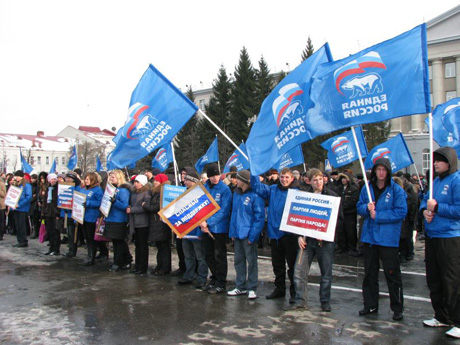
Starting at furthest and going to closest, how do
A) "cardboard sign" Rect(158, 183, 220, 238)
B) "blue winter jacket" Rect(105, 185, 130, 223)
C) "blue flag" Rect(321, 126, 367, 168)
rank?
1. "blue flag" Rect(321, 126, 367, 168)
2. "blue winter jacket" Rect(105, 185, 130, 223)
3. "cardboard sign" Rect(158, 183, 220, 238)

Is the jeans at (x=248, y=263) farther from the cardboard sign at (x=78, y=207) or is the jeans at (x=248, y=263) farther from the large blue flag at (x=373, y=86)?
the cardboard sign at (x=78, y=207)

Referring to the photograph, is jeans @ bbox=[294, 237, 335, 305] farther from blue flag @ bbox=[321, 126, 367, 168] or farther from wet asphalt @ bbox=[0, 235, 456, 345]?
blue flag @ bbox=[321, 126, 367, 168]

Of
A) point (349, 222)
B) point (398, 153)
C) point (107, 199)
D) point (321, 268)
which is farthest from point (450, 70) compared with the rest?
point (321, 268)

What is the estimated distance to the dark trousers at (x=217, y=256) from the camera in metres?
7.55

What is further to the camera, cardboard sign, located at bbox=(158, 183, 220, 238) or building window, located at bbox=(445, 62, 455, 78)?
building window, located at bbox=(445, 62, 455, 78)

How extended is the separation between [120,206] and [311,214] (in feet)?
14.3

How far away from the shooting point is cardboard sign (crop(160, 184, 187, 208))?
27.1ft

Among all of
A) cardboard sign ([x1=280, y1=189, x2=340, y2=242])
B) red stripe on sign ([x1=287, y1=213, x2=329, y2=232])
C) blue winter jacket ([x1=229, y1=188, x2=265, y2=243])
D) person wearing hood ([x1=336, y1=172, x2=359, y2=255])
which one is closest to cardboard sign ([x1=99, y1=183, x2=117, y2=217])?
blue winter jacket ([x1=229, y1=188, x2=265, y2=243])

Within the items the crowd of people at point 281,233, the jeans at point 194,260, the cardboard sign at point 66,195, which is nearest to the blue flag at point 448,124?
the crowd of people at point 281,233

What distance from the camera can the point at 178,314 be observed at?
245 inches

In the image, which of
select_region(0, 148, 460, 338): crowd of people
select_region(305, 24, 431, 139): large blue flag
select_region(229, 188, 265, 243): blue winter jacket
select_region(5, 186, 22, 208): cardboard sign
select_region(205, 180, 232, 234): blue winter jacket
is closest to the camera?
select_region(0, 148, 460, 338): crowd of people

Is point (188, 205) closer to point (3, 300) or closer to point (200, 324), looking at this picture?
point (200, 324)

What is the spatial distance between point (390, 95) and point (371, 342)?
3057 mm

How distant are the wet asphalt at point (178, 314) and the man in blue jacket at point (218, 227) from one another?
33 cm
